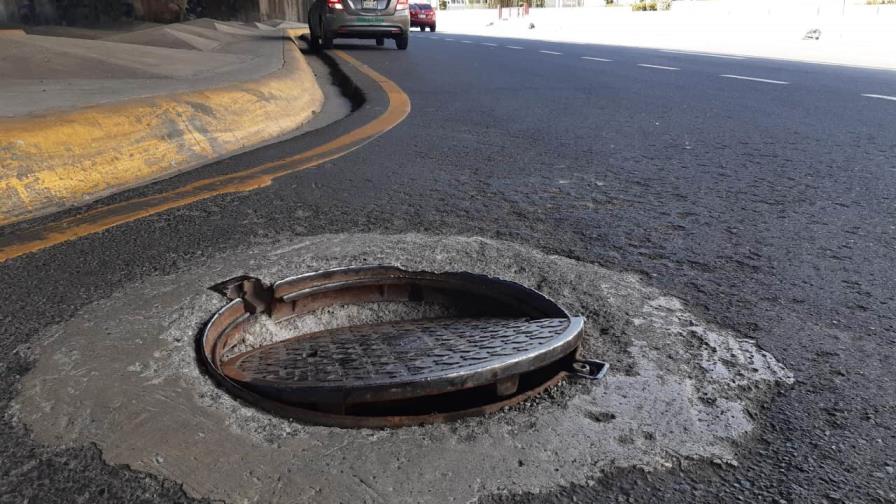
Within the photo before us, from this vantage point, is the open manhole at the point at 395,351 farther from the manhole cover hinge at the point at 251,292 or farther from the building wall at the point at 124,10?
the building wall at the point at 124,10

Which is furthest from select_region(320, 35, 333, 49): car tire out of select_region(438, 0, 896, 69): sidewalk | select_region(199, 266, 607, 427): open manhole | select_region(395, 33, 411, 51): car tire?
select_region(199, 266, 607, 427): open manhole

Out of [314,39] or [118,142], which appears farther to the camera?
[314,39]

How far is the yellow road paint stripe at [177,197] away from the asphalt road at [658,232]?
0.08 metres

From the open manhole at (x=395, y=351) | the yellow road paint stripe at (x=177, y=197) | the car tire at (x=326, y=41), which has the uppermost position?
the car tire at (x=326, y=41)

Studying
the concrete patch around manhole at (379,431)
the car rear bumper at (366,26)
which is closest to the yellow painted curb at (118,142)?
the concrete patch around manhole at (379,431)

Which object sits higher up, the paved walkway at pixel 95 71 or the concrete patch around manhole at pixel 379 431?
the paved walkway at pixel 95 71

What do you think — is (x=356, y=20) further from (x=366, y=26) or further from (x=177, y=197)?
(x=177, y=197)

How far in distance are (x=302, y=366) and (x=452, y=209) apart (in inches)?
51.2

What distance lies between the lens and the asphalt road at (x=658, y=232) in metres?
1.33

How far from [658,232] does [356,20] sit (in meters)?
12.0

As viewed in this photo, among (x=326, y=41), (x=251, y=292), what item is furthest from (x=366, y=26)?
(x=251, y=292)

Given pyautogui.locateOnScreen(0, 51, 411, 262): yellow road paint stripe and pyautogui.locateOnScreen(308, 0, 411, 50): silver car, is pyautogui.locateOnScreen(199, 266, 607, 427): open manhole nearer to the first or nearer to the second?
pyautogui.locateOnScreen(0, 51, 411, 262): yellow road paint stripe

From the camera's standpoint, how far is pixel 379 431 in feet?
4.69

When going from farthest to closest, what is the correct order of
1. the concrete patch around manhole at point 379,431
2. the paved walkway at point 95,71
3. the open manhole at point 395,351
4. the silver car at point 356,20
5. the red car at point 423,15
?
the red car at point 423,15, the silver car at point 356,20, the paved walkway at point 95,71, the open manhole at point 395,351, the concrete patch around manhole at point 379,431
